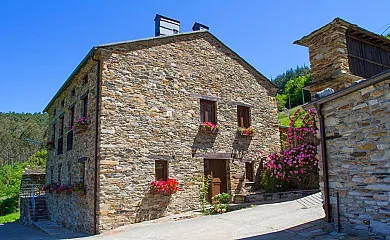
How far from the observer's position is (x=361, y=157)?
5570 mm

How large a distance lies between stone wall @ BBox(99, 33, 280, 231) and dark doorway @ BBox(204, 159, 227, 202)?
0.27 m

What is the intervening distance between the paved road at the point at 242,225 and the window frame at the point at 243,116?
4.16 meters

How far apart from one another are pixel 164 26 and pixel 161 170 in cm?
619

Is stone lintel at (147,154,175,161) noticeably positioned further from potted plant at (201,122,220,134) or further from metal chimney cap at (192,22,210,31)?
metal chimney cap at (192,22,210,31)

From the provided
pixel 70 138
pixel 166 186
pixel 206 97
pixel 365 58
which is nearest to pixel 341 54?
pixel 365 58

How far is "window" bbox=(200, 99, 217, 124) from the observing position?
12.0 m

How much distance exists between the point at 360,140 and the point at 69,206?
10.1 m

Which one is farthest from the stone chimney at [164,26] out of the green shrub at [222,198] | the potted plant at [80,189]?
the green shrub at [222,198]

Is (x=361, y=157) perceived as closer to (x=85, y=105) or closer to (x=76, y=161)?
(x=85, y=105)

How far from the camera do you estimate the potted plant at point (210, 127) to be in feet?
38.1

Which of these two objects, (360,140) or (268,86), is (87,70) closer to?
(268,86)

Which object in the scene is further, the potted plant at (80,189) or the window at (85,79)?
the window at (85,79)

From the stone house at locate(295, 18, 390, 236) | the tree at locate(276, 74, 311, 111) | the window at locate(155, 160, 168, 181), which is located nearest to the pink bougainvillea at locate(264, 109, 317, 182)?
the window at locate(155, 160, 168, 181)

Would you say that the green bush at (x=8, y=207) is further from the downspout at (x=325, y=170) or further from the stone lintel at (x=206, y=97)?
the downspout at (x=325, y=170)
